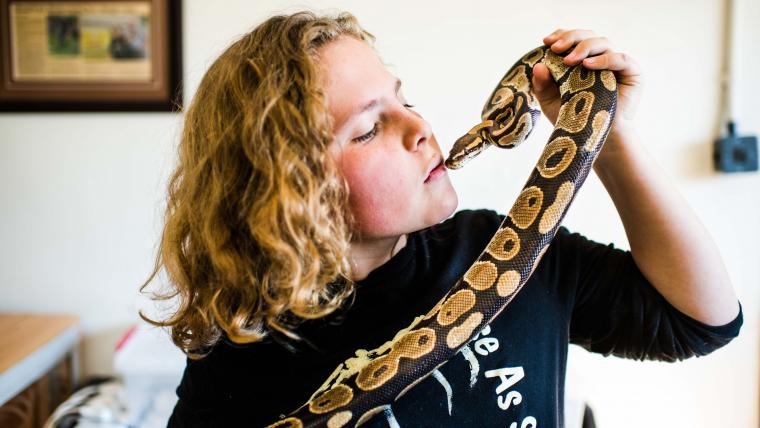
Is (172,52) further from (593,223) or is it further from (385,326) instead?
(593,223)

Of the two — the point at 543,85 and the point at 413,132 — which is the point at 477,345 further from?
the point at 543,85

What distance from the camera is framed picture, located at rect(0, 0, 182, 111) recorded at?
2076mm

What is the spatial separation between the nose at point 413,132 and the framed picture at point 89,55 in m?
1.53

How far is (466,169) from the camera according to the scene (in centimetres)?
205

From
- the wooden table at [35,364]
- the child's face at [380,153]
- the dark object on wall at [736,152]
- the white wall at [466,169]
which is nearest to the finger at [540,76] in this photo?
the child's face at [380,153]

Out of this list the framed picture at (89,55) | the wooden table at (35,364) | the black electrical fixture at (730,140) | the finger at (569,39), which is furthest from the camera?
the framed picture at (89,55)

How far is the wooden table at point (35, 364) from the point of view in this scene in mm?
1757

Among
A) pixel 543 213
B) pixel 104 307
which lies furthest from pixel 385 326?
pixel 104 307

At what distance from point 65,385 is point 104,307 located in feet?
1.25

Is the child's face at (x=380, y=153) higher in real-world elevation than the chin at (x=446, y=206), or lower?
higher

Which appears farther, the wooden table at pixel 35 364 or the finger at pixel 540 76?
the wooden table at pixel 35 364

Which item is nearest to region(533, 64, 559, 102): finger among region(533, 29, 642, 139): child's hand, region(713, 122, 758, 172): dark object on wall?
region(533, 29, 642, 139): child's hand

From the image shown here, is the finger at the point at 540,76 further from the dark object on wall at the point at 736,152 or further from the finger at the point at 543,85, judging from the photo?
the dark object on wall at the point at 736,152

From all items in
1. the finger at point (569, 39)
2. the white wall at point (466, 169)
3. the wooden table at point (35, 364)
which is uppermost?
the finger at point (569, 39)
